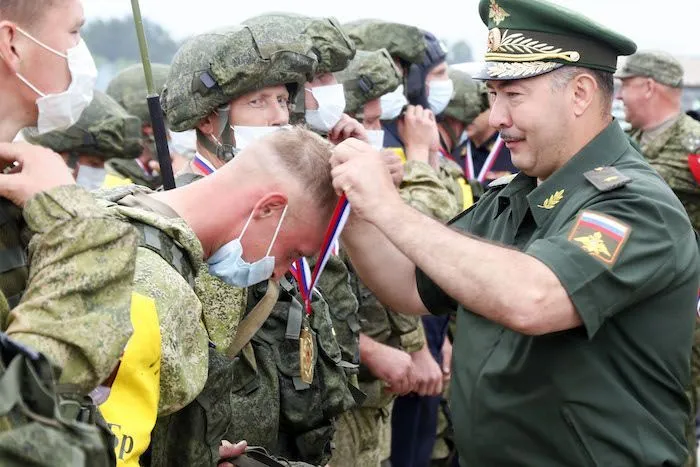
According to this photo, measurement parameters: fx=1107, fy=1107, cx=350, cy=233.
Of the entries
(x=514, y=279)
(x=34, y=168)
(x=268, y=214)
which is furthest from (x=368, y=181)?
(x=34, y=168)

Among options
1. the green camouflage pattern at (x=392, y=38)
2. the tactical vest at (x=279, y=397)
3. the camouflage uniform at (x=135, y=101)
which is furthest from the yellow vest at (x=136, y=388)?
the camouflage uniform at (x=135, y=101)

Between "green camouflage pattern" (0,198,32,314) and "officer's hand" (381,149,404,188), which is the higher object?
"green camouflage pattern" (0,198,32,314)

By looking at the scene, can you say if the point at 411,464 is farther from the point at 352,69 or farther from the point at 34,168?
the point at 34,168

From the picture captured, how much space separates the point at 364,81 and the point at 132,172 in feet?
7.99

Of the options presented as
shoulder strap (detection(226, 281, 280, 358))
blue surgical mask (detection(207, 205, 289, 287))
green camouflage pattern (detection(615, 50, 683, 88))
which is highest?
blue surgical mask (detection(207, 205, 289, 287))

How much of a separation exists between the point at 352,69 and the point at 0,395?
16.8ft

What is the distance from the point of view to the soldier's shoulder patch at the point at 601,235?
3578 mm

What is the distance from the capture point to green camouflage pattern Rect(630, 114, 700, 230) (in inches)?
346

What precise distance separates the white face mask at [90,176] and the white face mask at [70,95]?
487 centimetres

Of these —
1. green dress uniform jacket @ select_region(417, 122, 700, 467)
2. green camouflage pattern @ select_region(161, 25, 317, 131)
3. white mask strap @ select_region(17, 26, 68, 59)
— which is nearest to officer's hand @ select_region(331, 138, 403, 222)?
green dress uniform jacket @ select_region(417, 122, 700, 467)

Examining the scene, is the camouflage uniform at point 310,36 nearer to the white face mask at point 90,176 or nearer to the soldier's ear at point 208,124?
the soldier's ear at point 208,124

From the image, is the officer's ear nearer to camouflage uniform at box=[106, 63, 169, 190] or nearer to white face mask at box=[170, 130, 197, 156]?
white face mask at box=[170, 130, 197, 156]

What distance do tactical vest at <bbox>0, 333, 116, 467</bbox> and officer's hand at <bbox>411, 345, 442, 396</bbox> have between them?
173 inches

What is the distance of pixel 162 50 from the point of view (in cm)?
1966
